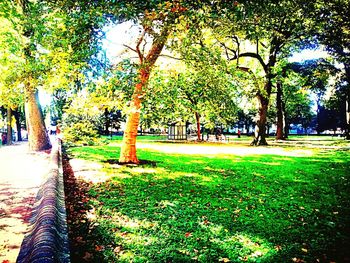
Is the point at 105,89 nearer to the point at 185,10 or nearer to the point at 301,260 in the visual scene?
the point at 185,10

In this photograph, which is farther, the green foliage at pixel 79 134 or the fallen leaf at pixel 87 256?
the green foliage at pixel 79 134

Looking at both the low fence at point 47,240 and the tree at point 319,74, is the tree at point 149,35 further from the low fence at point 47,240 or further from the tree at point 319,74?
the tree at point 319,74

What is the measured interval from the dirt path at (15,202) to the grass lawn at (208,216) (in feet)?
3.05

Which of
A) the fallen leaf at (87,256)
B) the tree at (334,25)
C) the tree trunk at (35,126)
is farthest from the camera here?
the tree trunk at (35,126)

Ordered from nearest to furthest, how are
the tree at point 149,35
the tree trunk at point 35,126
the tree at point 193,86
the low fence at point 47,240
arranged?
the low fence at point 47,240
the tree at point 149,35
the tree at point 193,86
the tree trunk at point 35,126

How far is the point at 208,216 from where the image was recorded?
6.23 meters

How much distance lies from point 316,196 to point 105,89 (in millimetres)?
7287

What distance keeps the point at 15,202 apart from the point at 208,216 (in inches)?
194

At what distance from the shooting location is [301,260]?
434cm

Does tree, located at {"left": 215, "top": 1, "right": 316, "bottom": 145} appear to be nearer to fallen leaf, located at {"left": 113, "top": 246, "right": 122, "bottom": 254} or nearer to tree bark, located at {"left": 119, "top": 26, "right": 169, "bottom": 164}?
tree bark, located at {"left": 119, "top": 26, "right": 169, "bottom": 164}

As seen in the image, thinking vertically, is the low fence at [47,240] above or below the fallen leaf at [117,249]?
above

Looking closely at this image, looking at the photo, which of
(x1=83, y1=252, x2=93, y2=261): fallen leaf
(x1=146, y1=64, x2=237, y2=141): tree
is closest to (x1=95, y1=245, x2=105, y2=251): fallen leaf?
(x1=83, y1=252, x2=93, y2=261): fallen leaf

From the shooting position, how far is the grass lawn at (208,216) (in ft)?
14.9


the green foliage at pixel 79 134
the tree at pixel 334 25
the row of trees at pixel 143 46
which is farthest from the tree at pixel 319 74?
the green foliage at pixel 79 134
